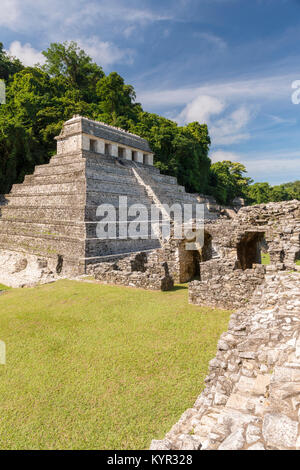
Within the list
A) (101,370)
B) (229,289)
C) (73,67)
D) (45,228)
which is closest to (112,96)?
(73,67)

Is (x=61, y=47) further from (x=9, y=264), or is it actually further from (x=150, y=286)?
(x=150, y=286)

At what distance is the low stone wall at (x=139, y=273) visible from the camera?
9524mm

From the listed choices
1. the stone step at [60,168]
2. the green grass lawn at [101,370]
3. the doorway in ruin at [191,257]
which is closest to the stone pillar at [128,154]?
the stone step at [60,168]

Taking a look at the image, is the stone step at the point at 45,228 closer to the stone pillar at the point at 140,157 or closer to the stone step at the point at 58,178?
the stone step at the point at 58,178

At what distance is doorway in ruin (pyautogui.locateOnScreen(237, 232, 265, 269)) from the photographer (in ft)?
36.5

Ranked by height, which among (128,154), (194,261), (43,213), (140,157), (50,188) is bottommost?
(194,261)

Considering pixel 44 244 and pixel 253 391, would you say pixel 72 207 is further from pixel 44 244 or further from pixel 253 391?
pixel 253 391

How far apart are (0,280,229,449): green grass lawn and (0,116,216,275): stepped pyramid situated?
5982 millimetres

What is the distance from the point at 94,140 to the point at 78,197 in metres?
10.4

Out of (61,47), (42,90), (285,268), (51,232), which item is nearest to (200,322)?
(285,268)

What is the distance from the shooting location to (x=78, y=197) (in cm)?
1583

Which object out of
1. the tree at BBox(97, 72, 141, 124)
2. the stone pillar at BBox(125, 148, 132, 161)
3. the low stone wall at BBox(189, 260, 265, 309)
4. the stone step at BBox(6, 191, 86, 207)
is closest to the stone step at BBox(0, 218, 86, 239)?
the stone step at BBox(6, 191, 86, 207)
